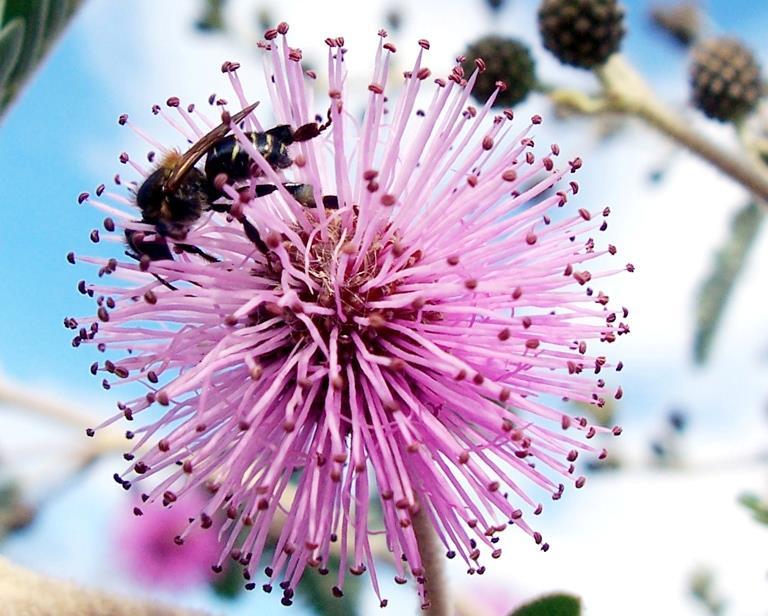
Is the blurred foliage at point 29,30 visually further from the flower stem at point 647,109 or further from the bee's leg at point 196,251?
the flower stem at point 647,109

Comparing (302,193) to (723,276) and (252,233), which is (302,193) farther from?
(723,276)

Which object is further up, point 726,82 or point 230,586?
point 726,82

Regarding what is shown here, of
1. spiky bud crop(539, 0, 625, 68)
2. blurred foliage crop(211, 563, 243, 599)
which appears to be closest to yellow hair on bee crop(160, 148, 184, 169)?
spiky bud crop(539, 0, 625, 68)

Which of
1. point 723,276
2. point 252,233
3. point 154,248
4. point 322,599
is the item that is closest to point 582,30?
point 723,276

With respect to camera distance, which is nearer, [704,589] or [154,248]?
[154,248]

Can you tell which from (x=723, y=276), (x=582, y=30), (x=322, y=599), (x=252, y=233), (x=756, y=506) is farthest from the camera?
(x=322, y=599)

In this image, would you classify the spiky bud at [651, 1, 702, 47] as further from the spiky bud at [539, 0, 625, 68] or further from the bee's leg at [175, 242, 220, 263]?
the bee's leg at [175, 242, 220, 263]

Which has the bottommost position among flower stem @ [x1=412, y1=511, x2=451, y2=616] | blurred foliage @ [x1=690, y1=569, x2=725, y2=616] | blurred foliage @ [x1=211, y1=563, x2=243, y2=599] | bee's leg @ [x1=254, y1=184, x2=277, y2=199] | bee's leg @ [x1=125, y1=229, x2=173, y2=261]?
blurred foliage @ [x1=211, y1=563, x2=243, y2=599]
